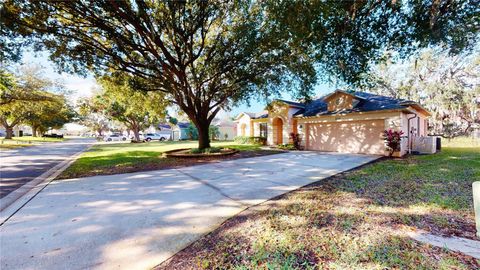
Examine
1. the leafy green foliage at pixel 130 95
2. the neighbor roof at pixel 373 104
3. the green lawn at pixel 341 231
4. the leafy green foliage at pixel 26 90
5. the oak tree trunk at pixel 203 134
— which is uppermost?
the leafy green foliage at pixel 26 90

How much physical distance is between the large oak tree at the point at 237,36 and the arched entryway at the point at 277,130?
7.25 metres

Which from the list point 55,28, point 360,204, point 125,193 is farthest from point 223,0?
point 360,204

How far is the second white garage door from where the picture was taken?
40.1 feet

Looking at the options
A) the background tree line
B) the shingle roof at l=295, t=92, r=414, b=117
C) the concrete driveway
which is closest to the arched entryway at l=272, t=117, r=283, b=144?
the shingle roof at l=295, t=92, r=414, b=117

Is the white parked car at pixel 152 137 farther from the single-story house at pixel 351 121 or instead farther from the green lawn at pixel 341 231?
the green lawn at pixel 341 231

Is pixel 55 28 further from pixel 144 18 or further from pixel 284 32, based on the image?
pixel 284 32

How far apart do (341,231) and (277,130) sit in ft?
54.9

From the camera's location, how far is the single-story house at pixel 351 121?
38.6 ft

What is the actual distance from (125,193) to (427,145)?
15.8 m

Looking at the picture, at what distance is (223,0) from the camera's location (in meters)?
8.30

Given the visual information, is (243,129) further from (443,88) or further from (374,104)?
(443,88)

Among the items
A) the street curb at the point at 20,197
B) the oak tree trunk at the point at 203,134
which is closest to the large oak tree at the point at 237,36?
the oak tree trunk at the point at 203,134

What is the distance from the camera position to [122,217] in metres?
3.60

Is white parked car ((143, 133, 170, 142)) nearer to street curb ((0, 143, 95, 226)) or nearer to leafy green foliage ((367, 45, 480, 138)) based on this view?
street curb ((0, 143, 95, 226))
